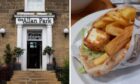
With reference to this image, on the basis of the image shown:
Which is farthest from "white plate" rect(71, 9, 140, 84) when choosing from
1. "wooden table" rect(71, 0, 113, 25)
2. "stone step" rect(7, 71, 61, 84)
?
"stone step" rect(7, 71, 61, 84)

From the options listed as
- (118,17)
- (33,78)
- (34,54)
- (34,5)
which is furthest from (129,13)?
(34,5)

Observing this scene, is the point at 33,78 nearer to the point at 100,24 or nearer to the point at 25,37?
the point at 25,37

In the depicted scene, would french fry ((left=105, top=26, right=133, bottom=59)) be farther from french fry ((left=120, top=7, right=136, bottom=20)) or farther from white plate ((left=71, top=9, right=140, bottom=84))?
white plate ((left=71, top=9, right=140, bottom=84))

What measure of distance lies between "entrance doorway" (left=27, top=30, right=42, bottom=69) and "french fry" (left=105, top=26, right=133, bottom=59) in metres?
7.27

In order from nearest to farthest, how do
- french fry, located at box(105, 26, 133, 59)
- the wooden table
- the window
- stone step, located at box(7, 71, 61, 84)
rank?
french fry, located at box(105, 26, 133, 59) → the wooden table → stone step, located at box(7, 71, 61, 84) → the window

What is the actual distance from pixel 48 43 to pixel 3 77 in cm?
162

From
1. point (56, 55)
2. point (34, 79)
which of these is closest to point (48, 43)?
point (56, 55)

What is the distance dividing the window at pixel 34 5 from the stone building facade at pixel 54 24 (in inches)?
3.7

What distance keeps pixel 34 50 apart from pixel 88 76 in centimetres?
735

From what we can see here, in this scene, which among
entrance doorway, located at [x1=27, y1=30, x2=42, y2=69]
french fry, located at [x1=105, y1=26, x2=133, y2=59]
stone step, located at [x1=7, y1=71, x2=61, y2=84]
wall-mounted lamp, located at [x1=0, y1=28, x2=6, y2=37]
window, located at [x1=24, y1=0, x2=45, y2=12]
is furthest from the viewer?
window, located at [x1=24, y1=0, x2=45, y2=12]

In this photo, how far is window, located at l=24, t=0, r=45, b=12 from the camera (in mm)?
12789

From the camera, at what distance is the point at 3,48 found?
12.4 meters

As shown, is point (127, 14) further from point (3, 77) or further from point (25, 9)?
point (25, 9)

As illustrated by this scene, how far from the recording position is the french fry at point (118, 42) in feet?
17.3
